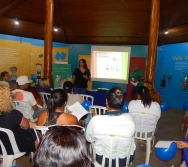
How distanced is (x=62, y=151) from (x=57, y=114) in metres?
1.42

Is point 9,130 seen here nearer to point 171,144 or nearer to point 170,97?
point 171,144

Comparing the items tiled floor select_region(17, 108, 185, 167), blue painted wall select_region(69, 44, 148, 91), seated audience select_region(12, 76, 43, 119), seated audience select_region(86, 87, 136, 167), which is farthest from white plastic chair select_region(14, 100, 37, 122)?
blue painted wall select_region(69, 44, 148, 91)

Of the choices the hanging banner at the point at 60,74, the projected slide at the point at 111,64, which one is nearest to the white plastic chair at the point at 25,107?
the projected slide at the point at 111,64

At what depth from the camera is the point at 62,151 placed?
2.24ft

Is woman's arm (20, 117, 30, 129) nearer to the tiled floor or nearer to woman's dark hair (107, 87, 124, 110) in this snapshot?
woman's dark hair (107, 87, 124, 110)

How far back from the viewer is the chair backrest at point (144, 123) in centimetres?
265

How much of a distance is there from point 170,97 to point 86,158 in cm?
695

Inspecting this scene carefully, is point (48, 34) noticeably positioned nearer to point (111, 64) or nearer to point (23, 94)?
point (111, 64)

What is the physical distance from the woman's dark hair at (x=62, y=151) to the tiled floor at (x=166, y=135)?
2314mm

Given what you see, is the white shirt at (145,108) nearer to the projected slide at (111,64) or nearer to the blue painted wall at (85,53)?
the projected slide at (111,64)

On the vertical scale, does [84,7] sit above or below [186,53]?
above

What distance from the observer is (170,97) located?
7.09 metres

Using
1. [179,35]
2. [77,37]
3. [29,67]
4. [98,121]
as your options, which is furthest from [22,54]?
[98,121]

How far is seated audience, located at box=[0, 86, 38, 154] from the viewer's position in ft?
6.33
